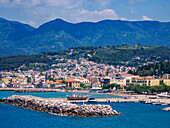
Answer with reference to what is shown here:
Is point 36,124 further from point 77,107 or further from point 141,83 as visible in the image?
point 141,83

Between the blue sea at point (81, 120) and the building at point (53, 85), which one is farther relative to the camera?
the building at point (53, 85)

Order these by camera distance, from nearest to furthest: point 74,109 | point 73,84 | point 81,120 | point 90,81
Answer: point 81,120 < point 74,109 < point 73,84 < point 90,81

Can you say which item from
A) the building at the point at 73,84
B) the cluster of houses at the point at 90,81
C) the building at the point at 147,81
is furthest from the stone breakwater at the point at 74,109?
the building at the point at 73,84

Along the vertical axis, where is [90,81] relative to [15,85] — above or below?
above

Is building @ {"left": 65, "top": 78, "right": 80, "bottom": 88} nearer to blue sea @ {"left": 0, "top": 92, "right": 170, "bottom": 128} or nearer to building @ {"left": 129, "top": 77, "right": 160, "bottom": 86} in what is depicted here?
building @ {"left": 129, "top": 77, "right": 160, "bottom": 86}

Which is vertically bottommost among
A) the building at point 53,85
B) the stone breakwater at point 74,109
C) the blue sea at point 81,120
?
the blue sea at point 81,120

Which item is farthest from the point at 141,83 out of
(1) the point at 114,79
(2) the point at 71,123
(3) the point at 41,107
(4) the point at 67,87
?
(2) the point at 71,123

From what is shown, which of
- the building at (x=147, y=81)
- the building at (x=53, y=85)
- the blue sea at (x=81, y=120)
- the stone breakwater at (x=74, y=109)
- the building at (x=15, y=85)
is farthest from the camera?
the building at (x=15, y=85)

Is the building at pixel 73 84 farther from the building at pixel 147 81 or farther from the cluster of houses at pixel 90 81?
the building at pixel 147 81

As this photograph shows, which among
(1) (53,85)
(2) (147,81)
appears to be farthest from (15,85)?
(2) (147,81)

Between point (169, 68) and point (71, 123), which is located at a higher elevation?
point (169, 68)

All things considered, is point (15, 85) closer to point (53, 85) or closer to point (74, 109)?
point (53, 85)
